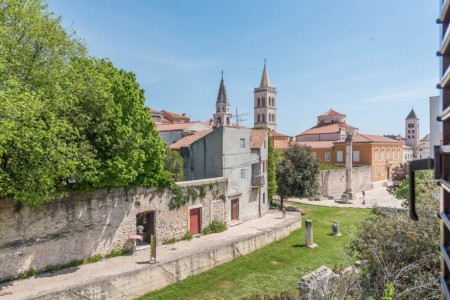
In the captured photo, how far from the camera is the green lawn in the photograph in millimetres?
14328

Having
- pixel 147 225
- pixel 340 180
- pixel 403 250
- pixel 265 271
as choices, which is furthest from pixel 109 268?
pixel 340 180

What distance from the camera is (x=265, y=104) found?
253 ft

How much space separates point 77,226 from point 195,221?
7.32 meters

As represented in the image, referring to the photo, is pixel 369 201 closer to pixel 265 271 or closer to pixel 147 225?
pixel 265 271

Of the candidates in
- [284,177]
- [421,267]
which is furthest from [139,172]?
[284,177]

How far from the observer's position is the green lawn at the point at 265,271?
14328mm

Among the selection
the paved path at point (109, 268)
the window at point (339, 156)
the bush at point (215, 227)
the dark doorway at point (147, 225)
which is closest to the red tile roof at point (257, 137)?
the paved path at point (109, 268)

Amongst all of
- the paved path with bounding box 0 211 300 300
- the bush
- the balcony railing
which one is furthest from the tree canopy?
the balcony railing

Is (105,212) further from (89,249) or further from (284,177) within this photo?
(284,177)

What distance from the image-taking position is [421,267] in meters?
7.93

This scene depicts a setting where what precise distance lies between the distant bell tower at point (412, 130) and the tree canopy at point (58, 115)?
70.1 metres

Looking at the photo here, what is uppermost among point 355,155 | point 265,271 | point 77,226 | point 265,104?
point 265,104

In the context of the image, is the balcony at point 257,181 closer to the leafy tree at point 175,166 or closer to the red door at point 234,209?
the red door at point 234,209

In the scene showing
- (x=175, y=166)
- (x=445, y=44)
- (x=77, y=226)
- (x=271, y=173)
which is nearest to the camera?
(x=445, y=44)
